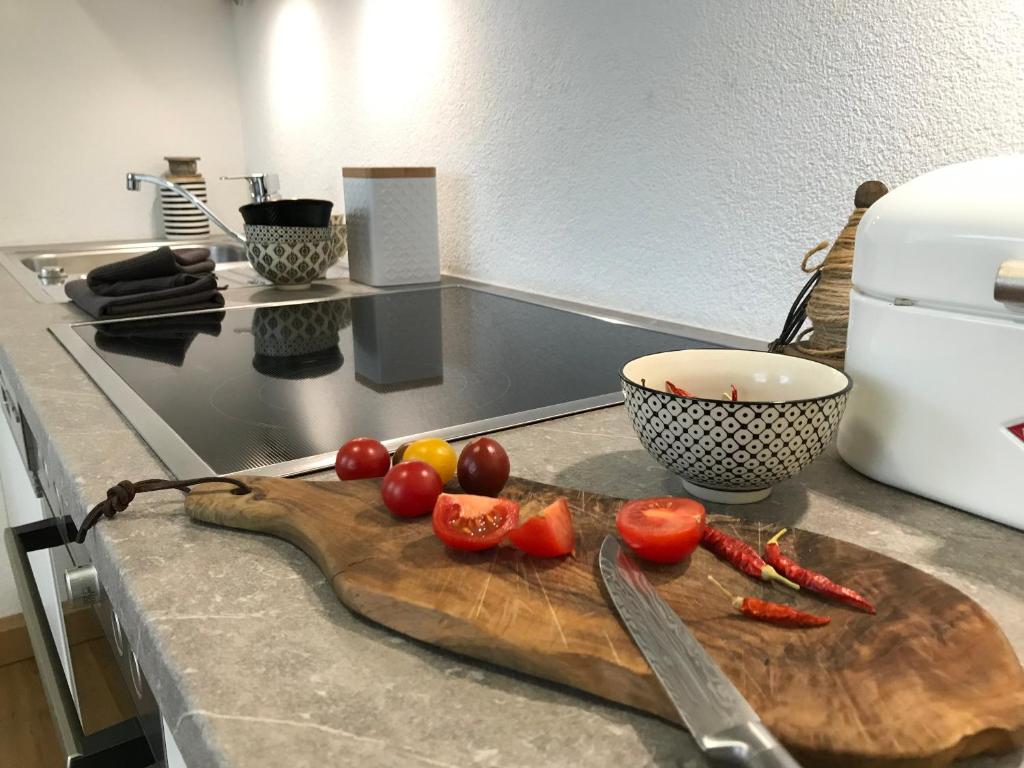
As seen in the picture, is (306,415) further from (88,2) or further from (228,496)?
(88,2)

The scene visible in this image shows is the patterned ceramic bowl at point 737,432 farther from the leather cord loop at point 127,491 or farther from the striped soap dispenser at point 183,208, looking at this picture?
the striped soap dispenser at point 183,208

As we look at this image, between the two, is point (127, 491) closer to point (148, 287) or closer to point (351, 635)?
point (351, 635)

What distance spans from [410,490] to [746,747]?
27 centimetres

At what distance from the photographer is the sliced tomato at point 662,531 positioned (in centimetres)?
45

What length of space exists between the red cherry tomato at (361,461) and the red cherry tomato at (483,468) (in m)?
0.08

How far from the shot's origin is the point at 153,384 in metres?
0.92

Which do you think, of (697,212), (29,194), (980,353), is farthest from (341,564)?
(29,194)

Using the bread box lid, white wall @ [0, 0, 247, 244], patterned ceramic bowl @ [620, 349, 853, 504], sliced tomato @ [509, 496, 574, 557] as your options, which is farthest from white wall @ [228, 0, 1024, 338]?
white wall @ [0, 0, 247, 244]

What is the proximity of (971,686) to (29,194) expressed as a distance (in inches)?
101

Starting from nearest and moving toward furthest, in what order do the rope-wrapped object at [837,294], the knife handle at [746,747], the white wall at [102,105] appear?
the knife handle at [746,747] < the rope-wrapped object at [837,294] < the white wall at [102,105]

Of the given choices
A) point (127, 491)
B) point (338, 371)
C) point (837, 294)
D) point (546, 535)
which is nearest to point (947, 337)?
point (837, 294)

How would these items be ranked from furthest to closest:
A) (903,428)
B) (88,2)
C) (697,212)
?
(88,2) → (697,212) → (903,428)

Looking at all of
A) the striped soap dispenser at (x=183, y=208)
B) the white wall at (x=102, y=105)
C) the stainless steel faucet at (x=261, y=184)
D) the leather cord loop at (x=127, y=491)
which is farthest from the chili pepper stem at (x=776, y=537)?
the white wall at (x=102, y=105)

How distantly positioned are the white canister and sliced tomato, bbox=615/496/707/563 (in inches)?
45.4
